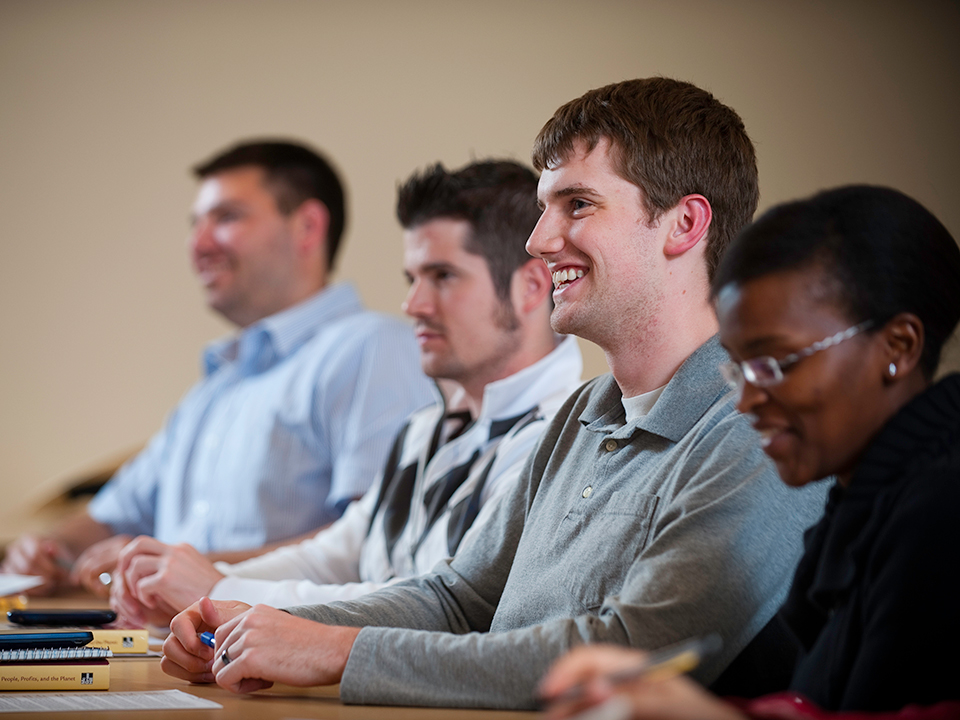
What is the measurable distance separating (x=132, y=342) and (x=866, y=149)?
9.30 feet

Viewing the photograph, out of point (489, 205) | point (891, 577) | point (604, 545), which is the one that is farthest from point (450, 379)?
point (891, 577)

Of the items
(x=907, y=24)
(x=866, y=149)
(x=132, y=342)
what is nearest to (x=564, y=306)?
(x=866, y=149)

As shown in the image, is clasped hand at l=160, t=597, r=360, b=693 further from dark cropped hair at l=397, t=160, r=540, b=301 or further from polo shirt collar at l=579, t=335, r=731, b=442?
dark cropped hair at l=397, t=160, r=540, b=301

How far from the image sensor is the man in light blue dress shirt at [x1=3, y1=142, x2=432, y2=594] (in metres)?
2.25

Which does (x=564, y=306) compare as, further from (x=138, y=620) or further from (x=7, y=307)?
(x=7, y=307)

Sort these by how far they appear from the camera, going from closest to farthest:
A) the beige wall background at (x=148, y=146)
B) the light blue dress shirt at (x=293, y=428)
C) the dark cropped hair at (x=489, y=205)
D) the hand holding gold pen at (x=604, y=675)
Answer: the hand holding gold pen at (x=604, y=675) < the dark cropped hair at (x=489, y=205) < the light blue dress shirt at (x=293, y=428) < the beige wall background at (x=148, y=146)

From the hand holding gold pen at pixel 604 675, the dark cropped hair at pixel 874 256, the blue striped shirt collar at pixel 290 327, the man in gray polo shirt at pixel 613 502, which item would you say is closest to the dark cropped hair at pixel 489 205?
the man in gray polo shirt at pixel 613 502

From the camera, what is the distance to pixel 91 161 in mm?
3744

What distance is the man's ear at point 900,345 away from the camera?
0.76 m

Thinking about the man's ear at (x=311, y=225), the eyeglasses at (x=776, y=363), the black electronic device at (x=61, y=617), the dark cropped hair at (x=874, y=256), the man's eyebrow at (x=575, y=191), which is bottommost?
the black electronic device at (x=61, y=617)

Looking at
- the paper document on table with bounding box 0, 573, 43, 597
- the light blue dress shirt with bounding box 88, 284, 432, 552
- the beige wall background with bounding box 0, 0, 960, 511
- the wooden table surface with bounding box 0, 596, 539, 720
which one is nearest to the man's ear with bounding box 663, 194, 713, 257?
the wooden table surface with bounding box 0, 596, 539, 720

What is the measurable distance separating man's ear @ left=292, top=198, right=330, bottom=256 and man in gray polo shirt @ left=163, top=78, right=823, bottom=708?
1.73 m

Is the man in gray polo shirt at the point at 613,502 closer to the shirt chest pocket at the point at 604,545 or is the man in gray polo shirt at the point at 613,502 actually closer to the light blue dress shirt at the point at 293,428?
the shirt chest pocket at the point at 604,545

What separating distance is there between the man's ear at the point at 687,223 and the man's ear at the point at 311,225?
1871mm
